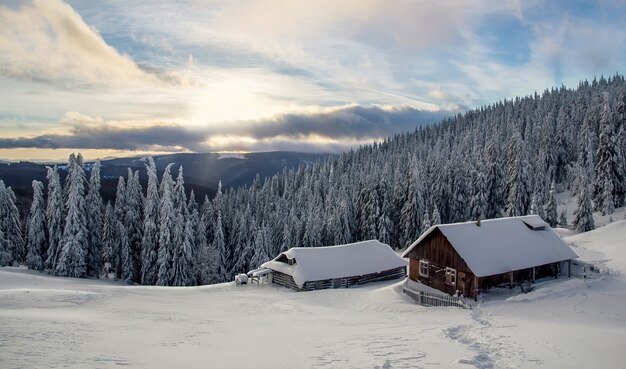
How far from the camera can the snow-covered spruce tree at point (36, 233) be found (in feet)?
171

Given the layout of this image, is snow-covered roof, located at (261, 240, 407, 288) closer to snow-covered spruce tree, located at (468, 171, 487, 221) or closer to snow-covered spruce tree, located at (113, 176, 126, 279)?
snow-covered spruce tree, located at (113, 176, 126, 279)

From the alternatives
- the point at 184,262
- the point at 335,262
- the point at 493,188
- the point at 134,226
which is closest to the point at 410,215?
the point at 493,188

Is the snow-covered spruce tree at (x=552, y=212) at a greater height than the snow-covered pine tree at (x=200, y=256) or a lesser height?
greater

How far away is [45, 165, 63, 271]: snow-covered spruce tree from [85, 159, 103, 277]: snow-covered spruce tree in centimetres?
316

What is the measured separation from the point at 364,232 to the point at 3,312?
5222 centimetres

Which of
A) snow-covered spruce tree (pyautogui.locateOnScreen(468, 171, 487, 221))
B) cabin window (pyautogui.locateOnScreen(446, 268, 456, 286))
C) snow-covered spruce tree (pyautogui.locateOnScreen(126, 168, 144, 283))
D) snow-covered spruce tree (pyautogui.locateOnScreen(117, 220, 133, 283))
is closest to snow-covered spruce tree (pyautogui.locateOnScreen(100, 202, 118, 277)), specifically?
snow-covered spruce tree (pyautogui.locateOnScreen(117, 220, 133, 283))

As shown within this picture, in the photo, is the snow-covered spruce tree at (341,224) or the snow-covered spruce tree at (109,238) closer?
the snow-covered spruce tree at (109,238)

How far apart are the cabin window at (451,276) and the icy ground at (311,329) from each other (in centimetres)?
304

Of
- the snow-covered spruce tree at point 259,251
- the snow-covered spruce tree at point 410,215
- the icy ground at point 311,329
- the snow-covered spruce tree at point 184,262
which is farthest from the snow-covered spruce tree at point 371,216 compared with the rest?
the icy ground at point 311,329

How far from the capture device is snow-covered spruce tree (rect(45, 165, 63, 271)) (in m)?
51.4

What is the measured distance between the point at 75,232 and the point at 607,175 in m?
75.9

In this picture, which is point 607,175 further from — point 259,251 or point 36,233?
point 36,233

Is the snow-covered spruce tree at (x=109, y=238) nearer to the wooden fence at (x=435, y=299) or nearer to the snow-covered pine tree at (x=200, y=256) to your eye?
the snow-covered pine tree at (x=200, y=256)

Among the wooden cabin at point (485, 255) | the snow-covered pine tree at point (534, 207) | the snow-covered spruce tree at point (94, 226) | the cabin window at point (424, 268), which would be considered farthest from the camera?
the snow-covered pine tree at point (534, 207)
